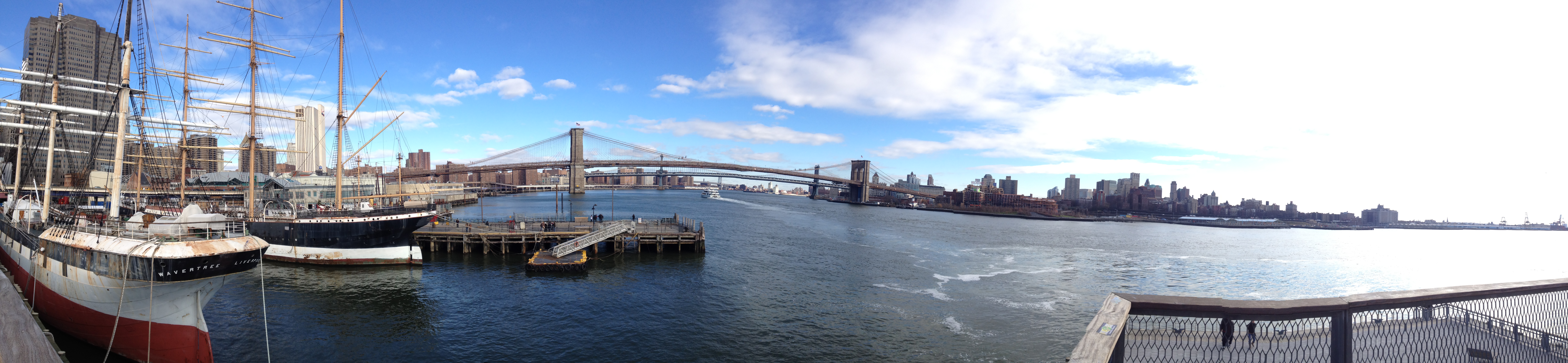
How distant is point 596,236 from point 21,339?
24978 millimetres

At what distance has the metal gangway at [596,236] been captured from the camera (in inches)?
1107

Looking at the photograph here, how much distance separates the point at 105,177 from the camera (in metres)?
60.5

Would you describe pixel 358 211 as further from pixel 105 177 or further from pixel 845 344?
pixel 105 177

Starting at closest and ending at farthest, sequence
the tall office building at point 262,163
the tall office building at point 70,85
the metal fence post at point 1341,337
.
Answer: the metal fence post at point 1341,337 → the tall office building at point 70,85 → the tall office building at point 262,163

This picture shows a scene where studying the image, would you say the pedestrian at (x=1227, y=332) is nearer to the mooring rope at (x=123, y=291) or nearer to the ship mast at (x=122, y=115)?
the mooring rope at (x=123, y=291)

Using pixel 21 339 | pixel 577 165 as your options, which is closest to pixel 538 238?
pixel 21 339

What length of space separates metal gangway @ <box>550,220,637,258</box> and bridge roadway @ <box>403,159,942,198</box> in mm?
58389

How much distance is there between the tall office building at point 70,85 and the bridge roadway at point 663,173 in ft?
155

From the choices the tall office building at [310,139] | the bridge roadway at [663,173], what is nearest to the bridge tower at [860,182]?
the bridge roadway at [663,173]

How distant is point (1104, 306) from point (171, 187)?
74.1 meters

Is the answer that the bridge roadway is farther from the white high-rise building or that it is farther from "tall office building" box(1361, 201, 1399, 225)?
"tall office building" box(1361, 201, 1399, 225)

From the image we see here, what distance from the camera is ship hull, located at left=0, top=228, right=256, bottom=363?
11.6 m

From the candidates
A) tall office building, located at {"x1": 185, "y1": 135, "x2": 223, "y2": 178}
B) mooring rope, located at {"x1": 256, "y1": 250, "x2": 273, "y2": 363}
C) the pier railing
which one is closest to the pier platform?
mooring rope, located at {"x1": 256, "y1": 250, "x2": 273, "y2": 363}

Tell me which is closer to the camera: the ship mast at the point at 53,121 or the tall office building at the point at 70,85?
the ship mast at the point at 53,121
